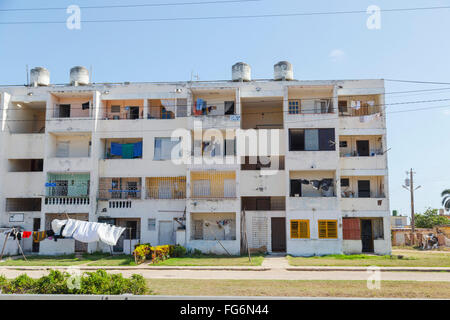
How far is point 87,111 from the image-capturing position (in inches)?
1229

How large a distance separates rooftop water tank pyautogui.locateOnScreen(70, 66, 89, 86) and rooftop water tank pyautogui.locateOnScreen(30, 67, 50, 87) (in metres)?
2.27

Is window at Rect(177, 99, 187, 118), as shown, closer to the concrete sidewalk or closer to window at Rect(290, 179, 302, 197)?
window at Rect(290, 179, 302, 197)

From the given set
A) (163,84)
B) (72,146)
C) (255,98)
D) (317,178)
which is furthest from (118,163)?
(317,178)

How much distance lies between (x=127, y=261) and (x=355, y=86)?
19.7 metres

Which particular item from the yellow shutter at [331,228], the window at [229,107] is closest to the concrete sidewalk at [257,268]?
the yellow shutter at [331,228]

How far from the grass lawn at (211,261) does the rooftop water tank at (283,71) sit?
13764mm

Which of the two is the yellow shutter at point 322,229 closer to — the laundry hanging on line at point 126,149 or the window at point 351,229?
the window at point 351,229

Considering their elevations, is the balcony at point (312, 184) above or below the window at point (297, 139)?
below

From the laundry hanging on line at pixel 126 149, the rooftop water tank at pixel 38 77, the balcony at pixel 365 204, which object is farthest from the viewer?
the rooftop water tank at pixel 38 77

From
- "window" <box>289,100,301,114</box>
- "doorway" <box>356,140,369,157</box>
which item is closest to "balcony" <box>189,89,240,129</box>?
"window" <box>289,100,301,114</box>

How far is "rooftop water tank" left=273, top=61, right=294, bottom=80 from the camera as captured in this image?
30250mm

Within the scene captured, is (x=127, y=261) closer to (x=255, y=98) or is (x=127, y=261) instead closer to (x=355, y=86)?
(x=255, y=98)

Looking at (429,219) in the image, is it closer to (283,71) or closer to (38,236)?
(283,71)

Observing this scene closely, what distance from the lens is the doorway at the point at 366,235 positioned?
28.2 meters
